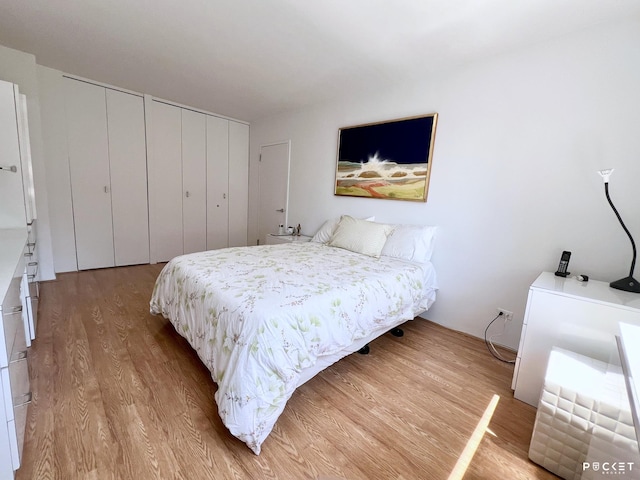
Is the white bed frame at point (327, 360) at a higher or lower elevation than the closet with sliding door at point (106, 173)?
lower

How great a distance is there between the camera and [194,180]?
4355mm

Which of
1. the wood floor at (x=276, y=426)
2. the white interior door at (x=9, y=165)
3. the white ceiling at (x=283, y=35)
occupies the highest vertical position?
the white ceiling at (x=283, y=35)

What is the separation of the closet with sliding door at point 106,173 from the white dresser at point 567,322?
14.8 ft

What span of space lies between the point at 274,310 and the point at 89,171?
11.8 feet

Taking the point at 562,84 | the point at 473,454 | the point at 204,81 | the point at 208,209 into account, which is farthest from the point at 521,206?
the point at 208,209

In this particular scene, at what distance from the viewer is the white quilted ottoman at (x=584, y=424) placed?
3.54 ft

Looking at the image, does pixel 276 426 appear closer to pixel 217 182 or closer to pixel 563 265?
pixel 563 265

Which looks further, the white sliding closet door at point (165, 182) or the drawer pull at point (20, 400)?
the white sliding closet door at point (165, 182)

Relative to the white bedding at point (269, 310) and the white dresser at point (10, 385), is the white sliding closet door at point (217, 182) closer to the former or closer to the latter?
the white bedding at point (269, 310)

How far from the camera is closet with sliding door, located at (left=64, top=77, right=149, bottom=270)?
3.34 meters

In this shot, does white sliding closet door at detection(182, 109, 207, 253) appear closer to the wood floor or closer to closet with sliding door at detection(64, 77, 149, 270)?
closet with sliding door at detection(64, 77, 149, 270)

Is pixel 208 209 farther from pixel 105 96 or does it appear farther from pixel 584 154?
pixel 584 154

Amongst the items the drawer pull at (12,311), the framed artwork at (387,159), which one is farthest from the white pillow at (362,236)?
the drawer pull at (12,311)

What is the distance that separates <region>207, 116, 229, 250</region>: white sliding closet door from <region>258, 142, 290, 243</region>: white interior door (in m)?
0.62
